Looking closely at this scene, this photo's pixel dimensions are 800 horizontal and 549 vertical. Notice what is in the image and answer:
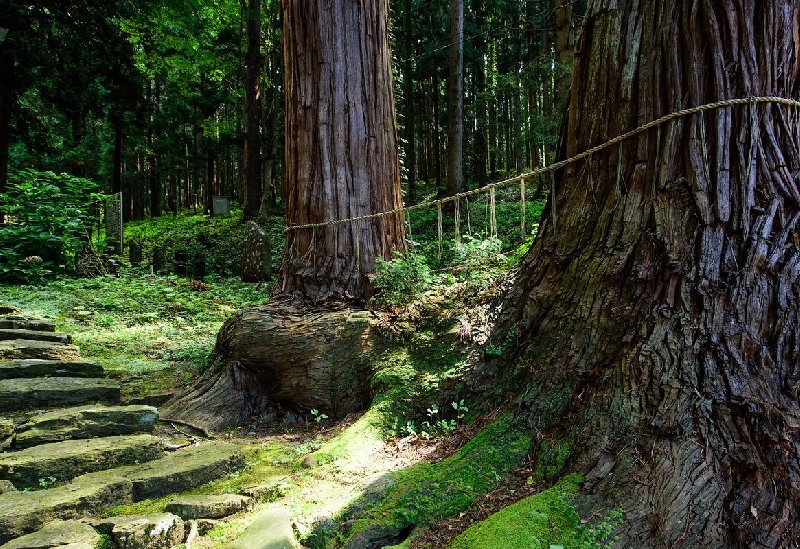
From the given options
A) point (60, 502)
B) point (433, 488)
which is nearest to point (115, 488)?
point (60, 502)

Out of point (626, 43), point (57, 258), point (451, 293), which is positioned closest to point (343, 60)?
point (451, 293)

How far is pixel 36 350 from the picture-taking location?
399 centimetres

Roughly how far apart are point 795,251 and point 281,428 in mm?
3234

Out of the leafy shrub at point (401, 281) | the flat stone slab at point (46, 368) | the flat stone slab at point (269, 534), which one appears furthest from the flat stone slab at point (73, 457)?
the leafy shrub at point (401, 281)

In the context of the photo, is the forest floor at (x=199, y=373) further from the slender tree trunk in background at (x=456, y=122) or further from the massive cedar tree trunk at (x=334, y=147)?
the slender tree trunk in background at (x=456, y=122)

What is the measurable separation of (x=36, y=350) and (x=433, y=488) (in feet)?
11.6

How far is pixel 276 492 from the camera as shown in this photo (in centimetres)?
262

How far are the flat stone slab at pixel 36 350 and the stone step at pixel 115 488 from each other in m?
1.84

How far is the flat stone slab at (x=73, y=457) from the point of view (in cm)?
255

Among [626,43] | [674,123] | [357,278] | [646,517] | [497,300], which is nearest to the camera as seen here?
[646,517]

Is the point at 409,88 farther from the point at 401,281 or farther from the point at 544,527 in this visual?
the point at 544,527

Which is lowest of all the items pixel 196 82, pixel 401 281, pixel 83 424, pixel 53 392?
pixel 83 424

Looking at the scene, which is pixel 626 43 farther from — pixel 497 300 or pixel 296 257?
pixel 296 257

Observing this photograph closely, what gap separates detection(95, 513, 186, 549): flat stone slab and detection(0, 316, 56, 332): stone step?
3.16m
